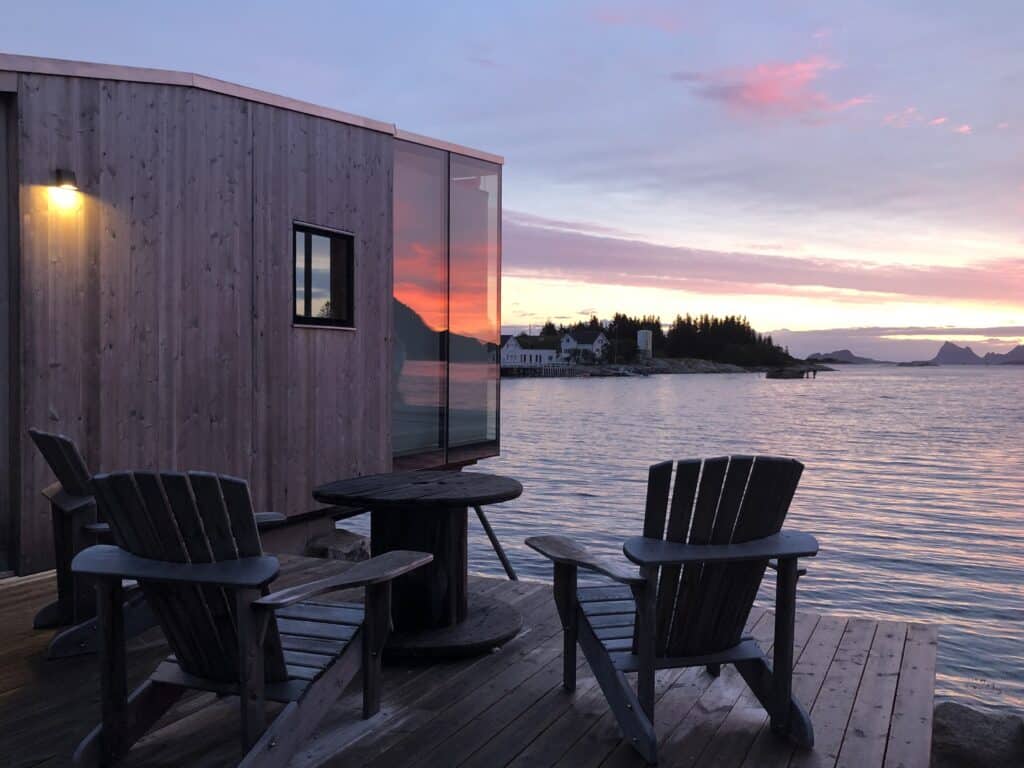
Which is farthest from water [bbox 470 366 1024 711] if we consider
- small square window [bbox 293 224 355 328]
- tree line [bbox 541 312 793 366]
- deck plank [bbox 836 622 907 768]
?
tree line [bbox 541 312 793 366]

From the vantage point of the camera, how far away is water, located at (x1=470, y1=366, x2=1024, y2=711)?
897 centimetres

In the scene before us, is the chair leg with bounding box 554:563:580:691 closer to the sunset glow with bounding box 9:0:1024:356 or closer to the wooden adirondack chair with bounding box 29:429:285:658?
the wooden adirondack chair with bounding box 29:429:285:658

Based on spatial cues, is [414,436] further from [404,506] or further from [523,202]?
[523,202]

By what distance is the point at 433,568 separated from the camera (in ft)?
13.1

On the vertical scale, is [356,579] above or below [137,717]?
above

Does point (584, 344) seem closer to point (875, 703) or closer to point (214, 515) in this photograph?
point (875, 703)

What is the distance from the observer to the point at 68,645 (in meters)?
3.85

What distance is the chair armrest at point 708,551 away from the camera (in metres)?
2.82

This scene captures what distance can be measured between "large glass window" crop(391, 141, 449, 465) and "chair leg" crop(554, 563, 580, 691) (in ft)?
16.6

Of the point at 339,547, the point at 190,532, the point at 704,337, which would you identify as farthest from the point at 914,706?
the point at 704,337

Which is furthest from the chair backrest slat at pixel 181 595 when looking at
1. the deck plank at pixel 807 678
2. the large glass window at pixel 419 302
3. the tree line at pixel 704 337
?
the tree line at pixel 704 337

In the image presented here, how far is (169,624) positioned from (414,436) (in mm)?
5880

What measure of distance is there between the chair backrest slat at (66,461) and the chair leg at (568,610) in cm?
225

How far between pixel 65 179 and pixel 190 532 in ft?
13.0
